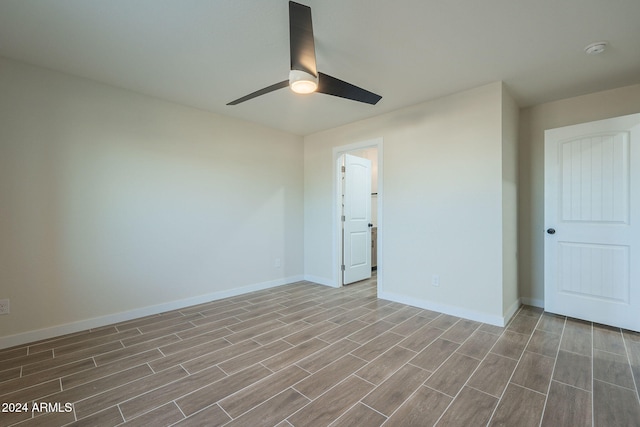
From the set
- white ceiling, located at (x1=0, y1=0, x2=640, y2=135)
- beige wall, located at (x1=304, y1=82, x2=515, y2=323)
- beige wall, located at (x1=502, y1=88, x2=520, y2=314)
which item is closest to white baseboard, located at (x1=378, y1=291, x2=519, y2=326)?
beige wall, located at (x1=304, y1=82, x2=515, y2=323)

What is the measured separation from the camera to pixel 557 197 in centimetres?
309

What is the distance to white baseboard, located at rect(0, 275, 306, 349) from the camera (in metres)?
2.45

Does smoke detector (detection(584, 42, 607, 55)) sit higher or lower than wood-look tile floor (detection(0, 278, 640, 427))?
higher

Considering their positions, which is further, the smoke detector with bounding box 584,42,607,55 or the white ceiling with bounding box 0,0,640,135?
the smoke detector with bounding box 584,42,607,55

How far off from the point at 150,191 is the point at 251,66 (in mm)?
1821

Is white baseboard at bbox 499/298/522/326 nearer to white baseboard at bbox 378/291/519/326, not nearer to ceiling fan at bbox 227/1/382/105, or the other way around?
white baseboard at bbox 378/291/519/326

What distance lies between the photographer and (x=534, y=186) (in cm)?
345

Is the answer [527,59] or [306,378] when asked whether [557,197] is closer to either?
[527,59]

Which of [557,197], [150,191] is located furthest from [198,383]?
[557,197]

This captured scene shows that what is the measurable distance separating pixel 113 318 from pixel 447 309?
11.9 feet

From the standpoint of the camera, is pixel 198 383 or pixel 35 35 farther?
pixel 35 35

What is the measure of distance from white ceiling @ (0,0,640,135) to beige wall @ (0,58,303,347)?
1.18 ft

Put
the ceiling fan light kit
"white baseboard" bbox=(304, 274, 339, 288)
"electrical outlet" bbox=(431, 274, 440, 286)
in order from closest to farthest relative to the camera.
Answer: the ceiling fan light kit, "electrical outlet" bbox=(431, 274, 440, 286), "white baseboard" bbox=(304, 274, 339, 288)

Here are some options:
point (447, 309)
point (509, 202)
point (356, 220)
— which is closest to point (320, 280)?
point (356, 220)
